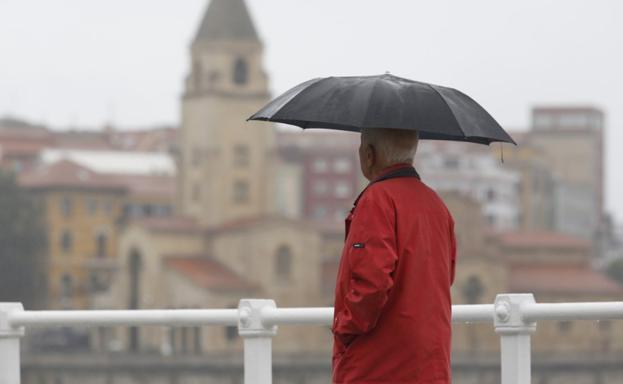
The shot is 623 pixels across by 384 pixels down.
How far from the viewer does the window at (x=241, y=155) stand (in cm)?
8556

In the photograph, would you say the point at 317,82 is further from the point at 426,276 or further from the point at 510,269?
the point at 510,269

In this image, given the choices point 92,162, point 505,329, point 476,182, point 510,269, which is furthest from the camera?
point 476,182

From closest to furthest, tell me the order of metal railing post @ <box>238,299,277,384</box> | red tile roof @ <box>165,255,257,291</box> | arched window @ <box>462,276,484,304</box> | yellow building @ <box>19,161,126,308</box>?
metal railing post @ <box>238,299,277,384</box> → red tile roof @ <box>165,255,257,291</box> → arched window @ <box>462,276,484,304</box> → yellow building @ <box>19,161,126,308</box>

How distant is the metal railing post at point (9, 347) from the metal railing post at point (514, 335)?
6.01ft

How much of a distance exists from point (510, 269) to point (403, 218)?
8080 cm

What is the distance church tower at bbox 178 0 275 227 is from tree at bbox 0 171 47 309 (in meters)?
7.68

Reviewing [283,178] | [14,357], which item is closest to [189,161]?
[283,178]

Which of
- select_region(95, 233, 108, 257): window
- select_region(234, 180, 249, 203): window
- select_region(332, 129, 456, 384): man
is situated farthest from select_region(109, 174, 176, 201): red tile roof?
select_region(332, 129, 456, 384): man

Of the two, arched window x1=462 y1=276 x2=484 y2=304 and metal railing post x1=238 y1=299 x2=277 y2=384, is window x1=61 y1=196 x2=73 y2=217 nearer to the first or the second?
arched window x1=462 y1=276 x2=484 y2=304

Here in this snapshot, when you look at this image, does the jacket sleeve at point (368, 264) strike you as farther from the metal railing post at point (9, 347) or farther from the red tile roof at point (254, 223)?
the red tile roof at point (254, 223)

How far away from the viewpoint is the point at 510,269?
85.2 metres

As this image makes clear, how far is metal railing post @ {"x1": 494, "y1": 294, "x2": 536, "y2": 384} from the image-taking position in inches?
229

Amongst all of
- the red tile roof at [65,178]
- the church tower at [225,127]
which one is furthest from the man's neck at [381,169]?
the red tile roof at [65,178]

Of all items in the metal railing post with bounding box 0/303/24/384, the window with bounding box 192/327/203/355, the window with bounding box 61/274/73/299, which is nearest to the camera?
the metal railing post with bounding box 0/303/24/384
